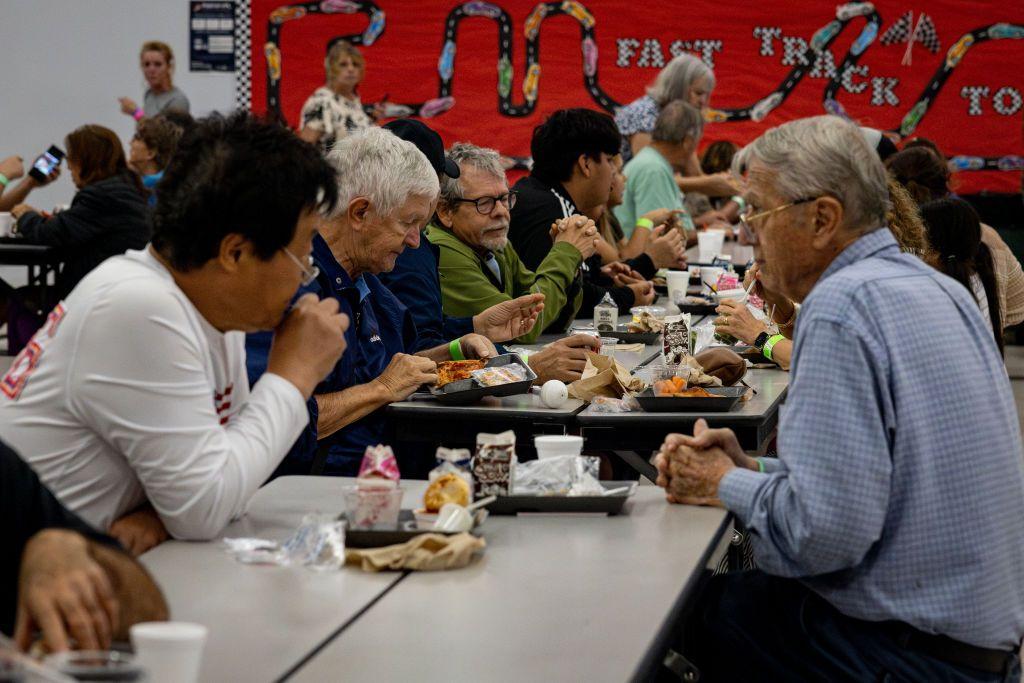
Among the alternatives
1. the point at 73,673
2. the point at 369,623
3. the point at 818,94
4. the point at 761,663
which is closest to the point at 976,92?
the point at 818,94

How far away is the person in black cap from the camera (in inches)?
141

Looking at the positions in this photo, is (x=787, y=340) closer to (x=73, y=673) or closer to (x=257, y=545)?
(x=257, y=545)

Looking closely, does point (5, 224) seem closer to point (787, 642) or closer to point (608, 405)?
point (608, 405)

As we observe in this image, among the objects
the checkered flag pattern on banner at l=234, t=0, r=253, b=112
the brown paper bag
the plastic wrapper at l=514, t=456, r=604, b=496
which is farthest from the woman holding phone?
the plastic wrapper at l=514, t=456, r=604, b=496

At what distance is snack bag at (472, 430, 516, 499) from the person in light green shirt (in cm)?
465

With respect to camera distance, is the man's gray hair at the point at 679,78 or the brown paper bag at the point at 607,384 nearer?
the brown paper bag at the point at 607,384

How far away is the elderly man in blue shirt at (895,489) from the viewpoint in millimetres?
1901

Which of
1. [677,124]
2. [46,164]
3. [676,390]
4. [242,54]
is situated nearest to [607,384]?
[676,390]

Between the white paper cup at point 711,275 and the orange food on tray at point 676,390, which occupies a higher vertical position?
the orange food on tray at point 676,390

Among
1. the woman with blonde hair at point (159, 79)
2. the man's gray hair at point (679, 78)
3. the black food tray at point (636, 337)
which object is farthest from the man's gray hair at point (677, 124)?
the woman with blonde hair at point (159, 79)

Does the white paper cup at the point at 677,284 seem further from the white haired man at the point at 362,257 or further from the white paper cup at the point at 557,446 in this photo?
the white paper cup at the point at 557,446

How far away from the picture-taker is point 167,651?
4.05 ft

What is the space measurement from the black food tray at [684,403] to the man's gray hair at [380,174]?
80 centimetres

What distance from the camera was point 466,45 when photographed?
33.3ft
